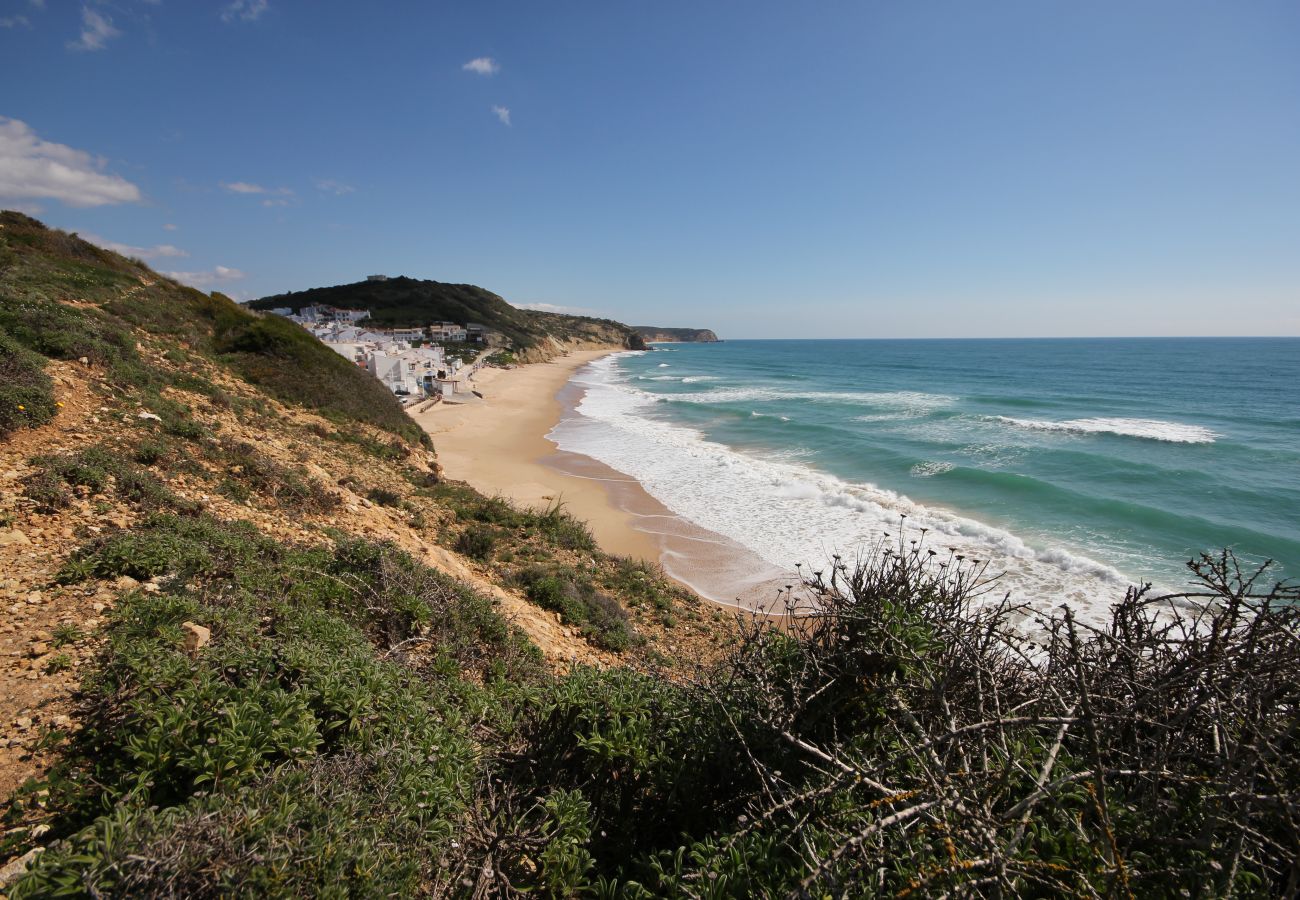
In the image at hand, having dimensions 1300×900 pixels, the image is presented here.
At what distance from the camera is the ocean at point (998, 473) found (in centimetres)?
1371

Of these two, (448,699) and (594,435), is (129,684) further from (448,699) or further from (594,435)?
(594,435)

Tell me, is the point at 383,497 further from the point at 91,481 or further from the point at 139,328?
the point at 139,328

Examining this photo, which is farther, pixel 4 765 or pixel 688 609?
pixel 688 609

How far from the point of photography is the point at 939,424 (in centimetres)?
3130

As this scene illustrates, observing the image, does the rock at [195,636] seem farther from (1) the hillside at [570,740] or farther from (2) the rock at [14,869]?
(2) the rock at [14,869]

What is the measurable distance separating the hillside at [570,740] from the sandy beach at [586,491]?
19.1ft

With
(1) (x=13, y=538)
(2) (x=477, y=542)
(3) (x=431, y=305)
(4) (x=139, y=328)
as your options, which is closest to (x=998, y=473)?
(2) (x=477, y=542)

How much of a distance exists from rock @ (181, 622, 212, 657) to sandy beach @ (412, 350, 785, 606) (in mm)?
6936

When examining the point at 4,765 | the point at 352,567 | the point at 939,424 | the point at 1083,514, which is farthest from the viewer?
the point at 939,424

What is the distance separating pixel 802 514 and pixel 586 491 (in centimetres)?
706

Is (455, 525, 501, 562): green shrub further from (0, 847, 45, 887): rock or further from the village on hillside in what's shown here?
the village on hillside

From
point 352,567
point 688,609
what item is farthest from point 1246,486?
point 352,567

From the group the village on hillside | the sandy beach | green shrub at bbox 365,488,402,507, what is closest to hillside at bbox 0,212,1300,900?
green shrub at bbox 365,488,402,507

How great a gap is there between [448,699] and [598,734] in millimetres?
1528
